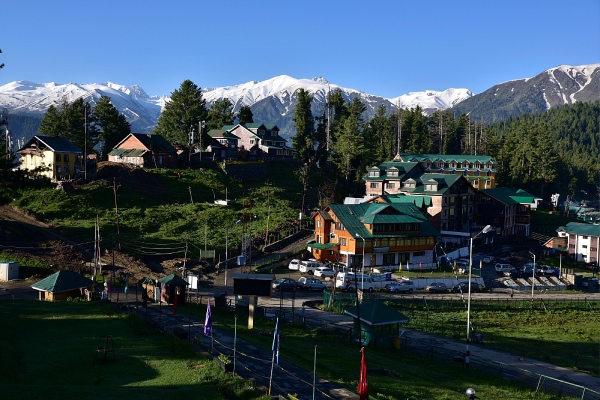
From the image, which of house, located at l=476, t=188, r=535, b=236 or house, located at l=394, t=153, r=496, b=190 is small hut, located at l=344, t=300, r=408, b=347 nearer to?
house, located at l=476, t=188, r=535, b=236

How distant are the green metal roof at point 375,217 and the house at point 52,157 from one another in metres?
35.0

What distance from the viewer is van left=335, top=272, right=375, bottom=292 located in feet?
185

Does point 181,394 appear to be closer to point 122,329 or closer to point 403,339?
point 122,329

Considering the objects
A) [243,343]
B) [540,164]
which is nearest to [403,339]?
[243,343]

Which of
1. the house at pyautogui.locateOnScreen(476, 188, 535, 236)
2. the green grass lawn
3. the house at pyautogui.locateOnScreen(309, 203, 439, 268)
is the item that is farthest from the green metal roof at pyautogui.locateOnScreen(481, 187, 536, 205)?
the green grass lawn

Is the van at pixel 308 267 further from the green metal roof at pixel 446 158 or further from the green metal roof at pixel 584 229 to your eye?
the green metal roof at pixel 446 158

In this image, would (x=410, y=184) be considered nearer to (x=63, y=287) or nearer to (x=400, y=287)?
(x=400, y=287)

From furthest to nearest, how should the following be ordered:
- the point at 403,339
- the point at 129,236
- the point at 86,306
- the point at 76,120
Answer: the point at 76,120, the point at 129,236, the point at 86,306, the point at 403,339

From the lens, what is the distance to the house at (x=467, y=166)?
110m

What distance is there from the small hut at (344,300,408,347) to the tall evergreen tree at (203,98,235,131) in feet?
266

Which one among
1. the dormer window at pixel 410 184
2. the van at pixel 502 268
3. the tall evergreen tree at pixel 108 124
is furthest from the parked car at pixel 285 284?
the tall evergreen tree at pixel 108 124

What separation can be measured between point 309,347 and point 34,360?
523 inches

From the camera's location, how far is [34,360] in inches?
1054

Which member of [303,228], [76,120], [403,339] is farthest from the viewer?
[76,120]
